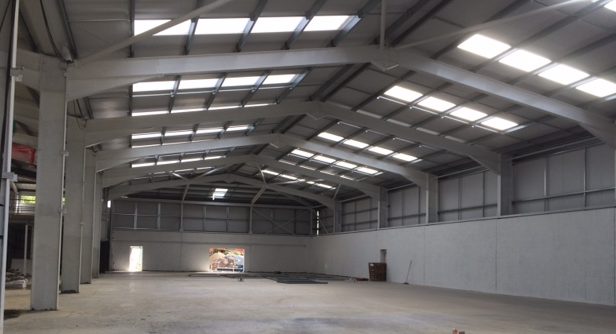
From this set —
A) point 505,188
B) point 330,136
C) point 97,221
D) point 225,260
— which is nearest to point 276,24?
point 330,136

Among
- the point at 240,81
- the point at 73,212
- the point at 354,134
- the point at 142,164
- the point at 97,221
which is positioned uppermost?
the point at 240,81

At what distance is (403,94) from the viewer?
69.3 feet

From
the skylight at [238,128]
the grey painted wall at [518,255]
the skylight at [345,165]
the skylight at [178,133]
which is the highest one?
the skylight at [238,128]

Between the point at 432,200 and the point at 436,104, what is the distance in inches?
476

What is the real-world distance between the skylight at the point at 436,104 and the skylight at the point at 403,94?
0.42 meters

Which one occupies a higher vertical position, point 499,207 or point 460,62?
point 460,62

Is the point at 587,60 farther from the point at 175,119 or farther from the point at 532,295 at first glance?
the point at 175,119

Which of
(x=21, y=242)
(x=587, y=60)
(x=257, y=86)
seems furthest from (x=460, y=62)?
(x=21, y=242)

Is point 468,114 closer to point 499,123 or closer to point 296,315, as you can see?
point 499,123

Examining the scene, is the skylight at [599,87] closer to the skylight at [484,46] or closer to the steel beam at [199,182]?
the skylight at [484,46]

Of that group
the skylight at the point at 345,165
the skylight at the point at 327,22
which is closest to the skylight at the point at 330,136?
the skylight at the point at 345,165

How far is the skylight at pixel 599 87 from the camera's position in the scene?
17.4 meters

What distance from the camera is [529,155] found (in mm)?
25234

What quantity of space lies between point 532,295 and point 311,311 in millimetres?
11541
